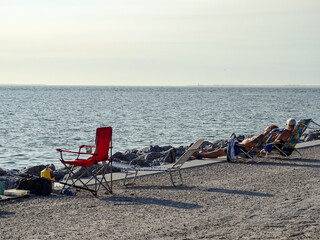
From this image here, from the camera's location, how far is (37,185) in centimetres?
902

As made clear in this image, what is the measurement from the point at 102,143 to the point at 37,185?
41.6 inches

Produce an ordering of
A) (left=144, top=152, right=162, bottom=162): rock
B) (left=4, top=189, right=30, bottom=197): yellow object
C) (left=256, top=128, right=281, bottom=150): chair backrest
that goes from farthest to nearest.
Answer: (left=144, top=152, right=162, bottom=162): rock
(left=256, top=128, right=281, bottom=150): chair backrest
(left=4, top=189, right=30, bottom=197): yellow object

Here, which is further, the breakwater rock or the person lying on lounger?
the person lying on lounger

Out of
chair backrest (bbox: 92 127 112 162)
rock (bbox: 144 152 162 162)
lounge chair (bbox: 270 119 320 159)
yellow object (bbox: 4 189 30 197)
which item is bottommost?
rock (bbox: 144 152 162 162)

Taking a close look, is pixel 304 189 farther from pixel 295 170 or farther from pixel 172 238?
pixel 172 238

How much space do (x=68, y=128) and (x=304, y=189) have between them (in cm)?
2998

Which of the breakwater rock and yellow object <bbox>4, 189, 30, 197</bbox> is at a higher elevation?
yellow object <bbox>4, 189, 30, 197</bbox>

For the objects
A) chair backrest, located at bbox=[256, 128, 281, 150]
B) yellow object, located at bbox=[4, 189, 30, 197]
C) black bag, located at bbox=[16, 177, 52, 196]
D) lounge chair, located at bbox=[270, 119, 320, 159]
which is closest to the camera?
yellow object, located at bbox=[4, 189, 30, 197]

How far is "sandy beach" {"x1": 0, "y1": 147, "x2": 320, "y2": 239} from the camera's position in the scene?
6719 millimetres

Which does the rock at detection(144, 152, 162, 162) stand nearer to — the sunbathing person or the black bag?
the sunbathing person

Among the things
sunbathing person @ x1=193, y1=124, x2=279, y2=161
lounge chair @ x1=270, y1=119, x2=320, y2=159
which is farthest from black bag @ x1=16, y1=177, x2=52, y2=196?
lounge chair @ x1=270, y1=119, x2=320, y2=159

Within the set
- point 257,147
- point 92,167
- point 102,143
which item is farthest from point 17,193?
point 257,147

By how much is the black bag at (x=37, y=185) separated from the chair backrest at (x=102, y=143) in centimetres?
73

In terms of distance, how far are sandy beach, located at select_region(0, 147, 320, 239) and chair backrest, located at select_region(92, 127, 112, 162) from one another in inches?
21.3
